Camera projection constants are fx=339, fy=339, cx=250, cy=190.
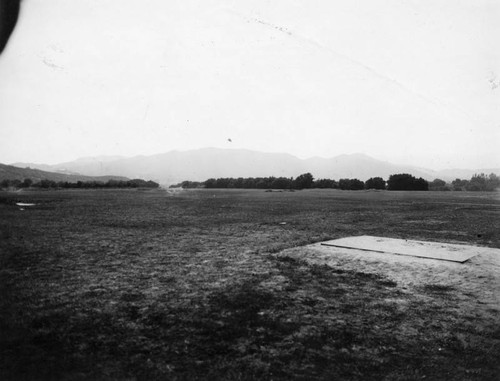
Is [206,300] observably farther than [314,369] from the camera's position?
Yes

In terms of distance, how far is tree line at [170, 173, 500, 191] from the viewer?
4538 centimetres

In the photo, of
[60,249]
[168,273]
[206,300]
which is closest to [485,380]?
[206,300]

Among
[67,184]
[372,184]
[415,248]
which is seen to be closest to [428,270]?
[415,248]

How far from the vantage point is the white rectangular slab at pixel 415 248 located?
19.7 feet

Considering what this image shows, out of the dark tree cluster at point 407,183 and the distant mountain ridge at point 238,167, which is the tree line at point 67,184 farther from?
the distant mountain ridge at point 238,167

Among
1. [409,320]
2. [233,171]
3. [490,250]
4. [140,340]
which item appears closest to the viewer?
[140,340]

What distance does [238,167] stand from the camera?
147375mm

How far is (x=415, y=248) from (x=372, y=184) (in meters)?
42.6

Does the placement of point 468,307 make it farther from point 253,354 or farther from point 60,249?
point 60,249

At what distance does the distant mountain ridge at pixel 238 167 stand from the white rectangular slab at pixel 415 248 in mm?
118430

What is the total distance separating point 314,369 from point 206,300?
5.61 ft

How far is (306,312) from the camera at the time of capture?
3.58 m

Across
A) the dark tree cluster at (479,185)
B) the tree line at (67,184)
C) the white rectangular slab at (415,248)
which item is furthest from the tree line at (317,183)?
the white rectangular slab at (415,248)

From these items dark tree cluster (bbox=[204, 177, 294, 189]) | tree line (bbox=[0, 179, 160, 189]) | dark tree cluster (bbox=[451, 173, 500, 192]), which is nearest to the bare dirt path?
dark tree cluster (bbox=[204, 177, 294, 189])
